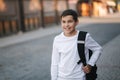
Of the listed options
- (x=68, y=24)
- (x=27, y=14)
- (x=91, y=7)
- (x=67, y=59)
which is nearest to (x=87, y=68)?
(x=67, y=59)

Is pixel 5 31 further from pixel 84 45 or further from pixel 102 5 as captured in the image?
pixel 102 5

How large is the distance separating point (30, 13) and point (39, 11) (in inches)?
79.1

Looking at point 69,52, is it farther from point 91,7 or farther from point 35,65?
A: point 91,7

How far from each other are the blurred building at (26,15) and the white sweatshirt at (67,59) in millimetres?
16106

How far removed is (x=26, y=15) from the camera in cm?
2231

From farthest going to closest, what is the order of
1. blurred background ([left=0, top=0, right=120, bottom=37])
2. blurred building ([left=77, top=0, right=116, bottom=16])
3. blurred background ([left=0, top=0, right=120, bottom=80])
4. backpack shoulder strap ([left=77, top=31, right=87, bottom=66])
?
1. blurred building ([left=77, top=0, right=116, bottom=16])
2. blurred background ([left=0, top=0, right=120, bottom=37])
3. blurred background ([left=0, top=0, right=120, bottom=80])
4. backpack shoulder strap ([left=77, top=31, right=87, bottom=66])

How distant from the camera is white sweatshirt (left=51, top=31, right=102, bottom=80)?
322 centimetres

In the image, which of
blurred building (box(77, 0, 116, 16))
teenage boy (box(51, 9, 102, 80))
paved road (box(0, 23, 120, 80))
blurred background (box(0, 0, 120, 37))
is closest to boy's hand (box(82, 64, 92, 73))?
teenage boy (box(51, 9, 102, 80))

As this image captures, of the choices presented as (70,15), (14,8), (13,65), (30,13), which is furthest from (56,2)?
(70,15)

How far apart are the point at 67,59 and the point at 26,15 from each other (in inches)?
764

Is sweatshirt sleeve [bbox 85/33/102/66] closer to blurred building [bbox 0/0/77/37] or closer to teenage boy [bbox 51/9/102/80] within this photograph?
teenage boy [bbox 51/9/102/80]

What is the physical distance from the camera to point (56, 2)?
28.9 meters

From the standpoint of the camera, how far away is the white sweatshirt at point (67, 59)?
3223 millimetres

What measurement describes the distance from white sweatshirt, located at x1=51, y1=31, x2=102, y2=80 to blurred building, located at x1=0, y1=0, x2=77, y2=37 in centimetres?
1611
